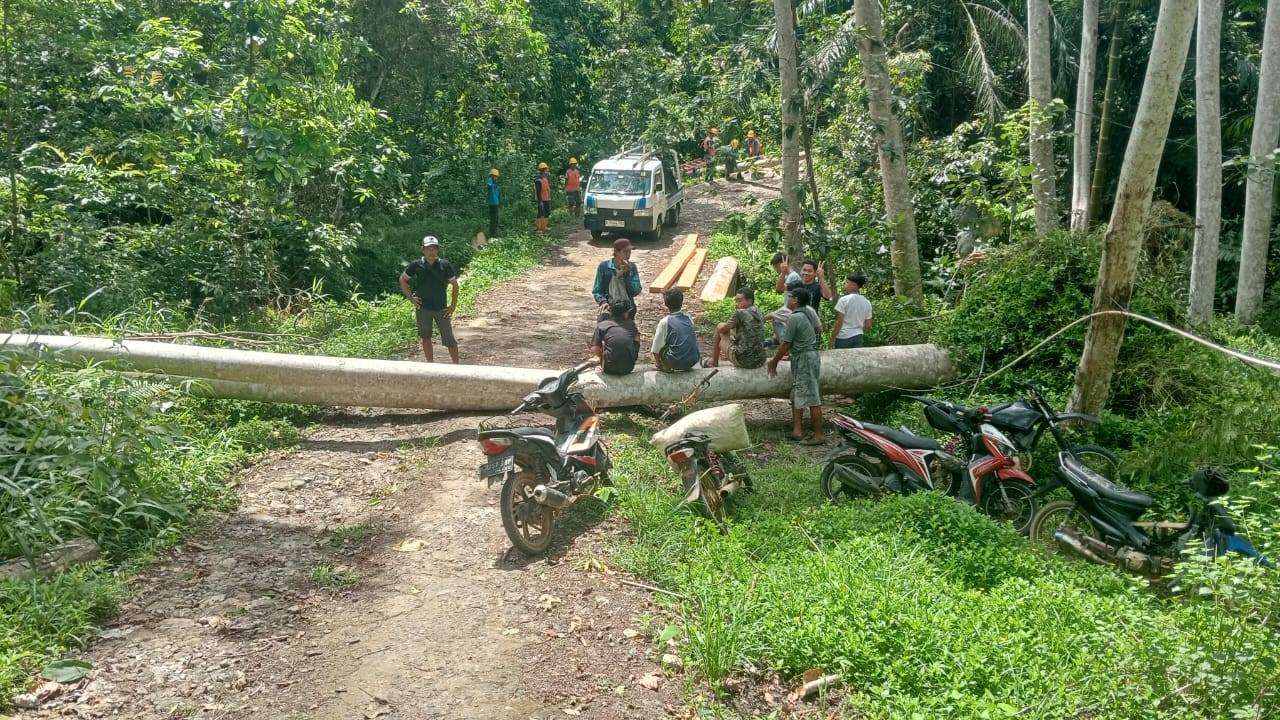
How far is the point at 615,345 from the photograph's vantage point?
873cm

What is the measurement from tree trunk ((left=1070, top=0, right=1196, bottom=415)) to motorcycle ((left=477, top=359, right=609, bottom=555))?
4675mm

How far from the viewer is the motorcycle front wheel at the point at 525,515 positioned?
251 inches

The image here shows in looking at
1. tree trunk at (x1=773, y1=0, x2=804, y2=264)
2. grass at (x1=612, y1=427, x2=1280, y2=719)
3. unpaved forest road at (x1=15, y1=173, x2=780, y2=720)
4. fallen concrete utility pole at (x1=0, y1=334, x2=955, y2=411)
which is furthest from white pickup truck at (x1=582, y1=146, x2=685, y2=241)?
grass at (x1=612, y1=427, x2=1280, y2=719)

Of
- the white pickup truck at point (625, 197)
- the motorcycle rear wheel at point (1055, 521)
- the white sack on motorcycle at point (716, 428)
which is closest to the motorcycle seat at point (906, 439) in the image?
the motorcycle rear wheel at point (1055, 521)

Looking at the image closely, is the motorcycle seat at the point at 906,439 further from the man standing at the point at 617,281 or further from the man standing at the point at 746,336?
the man standing at the point at 617,281

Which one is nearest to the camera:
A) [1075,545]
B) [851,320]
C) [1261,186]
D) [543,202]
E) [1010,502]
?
[1075,545]

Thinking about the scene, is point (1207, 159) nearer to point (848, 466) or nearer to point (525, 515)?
point (848, 466)

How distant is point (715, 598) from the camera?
5.50 meters

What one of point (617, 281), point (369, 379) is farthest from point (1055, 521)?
point (369, 379)

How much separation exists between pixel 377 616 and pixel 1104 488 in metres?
5.09

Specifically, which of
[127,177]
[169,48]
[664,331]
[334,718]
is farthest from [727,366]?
[127,177]

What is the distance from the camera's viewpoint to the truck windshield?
20.6 m

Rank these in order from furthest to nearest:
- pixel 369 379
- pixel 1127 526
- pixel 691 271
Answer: pixel 691 271
pixel 369 379
pixel 1127 526

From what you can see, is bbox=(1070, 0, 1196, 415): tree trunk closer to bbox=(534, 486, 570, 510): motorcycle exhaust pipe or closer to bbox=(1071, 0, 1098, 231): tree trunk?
bbox=(534, 486, 570, 510): motorcycle exhaust pipe
